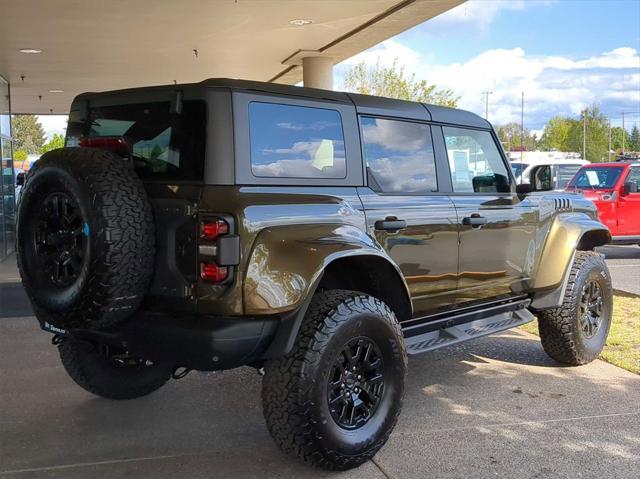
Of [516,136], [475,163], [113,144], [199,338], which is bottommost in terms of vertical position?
[199,338]

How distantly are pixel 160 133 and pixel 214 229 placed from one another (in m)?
0.80

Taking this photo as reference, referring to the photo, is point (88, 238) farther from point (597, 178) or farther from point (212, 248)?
point (597, 178)

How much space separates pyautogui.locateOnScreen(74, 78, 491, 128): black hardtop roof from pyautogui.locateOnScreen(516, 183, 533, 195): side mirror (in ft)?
1.78

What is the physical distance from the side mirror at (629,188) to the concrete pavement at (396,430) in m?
8.17

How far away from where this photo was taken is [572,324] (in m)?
5.59

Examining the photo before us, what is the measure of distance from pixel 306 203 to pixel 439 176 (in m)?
1.48

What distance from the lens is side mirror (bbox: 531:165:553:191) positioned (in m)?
5.42

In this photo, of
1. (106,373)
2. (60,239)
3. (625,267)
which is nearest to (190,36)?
(106,373)

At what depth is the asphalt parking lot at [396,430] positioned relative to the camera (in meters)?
3.78

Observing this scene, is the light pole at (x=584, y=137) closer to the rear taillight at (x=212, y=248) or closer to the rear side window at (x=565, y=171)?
the rear side window at (x=565, y=171)

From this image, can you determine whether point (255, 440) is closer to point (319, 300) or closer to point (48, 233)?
point (319, 300)

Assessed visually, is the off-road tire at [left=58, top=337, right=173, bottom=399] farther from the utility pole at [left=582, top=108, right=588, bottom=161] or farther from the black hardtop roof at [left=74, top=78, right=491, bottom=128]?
the utility pole at [left=582, top=108, right=588, bottom=161]

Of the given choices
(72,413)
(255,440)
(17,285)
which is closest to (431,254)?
(255,440)

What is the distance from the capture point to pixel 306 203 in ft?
12.0
